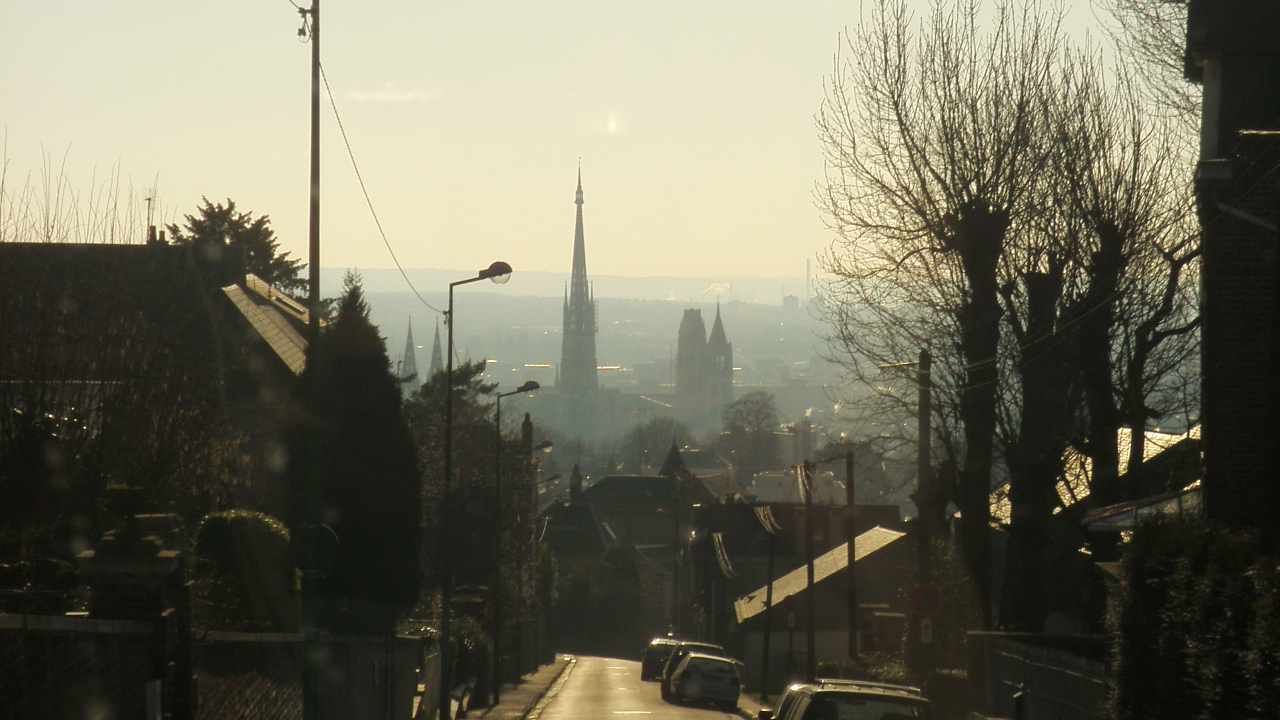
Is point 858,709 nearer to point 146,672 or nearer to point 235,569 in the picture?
point 146,672

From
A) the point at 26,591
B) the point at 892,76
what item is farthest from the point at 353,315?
the point at 26,591

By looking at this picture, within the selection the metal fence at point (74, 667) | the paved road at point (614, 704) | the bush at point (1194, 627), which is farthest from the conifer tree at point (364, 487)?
the bush at point (1194, 627)

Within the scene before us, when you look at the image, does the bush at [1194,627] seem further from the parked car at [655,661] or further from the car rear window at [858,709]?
the parked car at [655,661]

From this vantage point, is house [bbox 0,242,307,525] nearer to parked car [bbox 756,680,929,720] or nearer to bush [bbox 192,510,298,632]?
bush [bbox 192,510,298,632]

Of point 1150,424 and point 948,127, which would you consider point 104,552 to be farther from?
point 1150,424

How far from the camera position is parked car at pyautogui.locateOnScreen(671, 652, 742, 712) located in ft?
105

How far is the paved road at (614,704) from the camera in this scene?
87.7ft

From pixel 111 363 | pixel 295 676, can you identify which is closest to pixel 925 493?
pixel 295 676

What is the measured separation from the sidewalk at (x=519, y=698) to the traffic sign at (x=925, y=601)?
1109 cm

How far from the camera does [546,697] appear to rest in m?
36.7

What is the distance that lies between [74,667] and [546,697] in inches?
1189

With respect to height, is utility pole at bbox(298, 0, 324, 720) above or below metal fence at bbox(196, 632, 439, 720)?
above

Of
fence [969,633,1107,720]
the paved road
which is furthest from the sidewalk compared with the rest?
fence [969,633,1107,720]

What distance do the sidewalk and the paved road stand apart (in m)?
0.57
